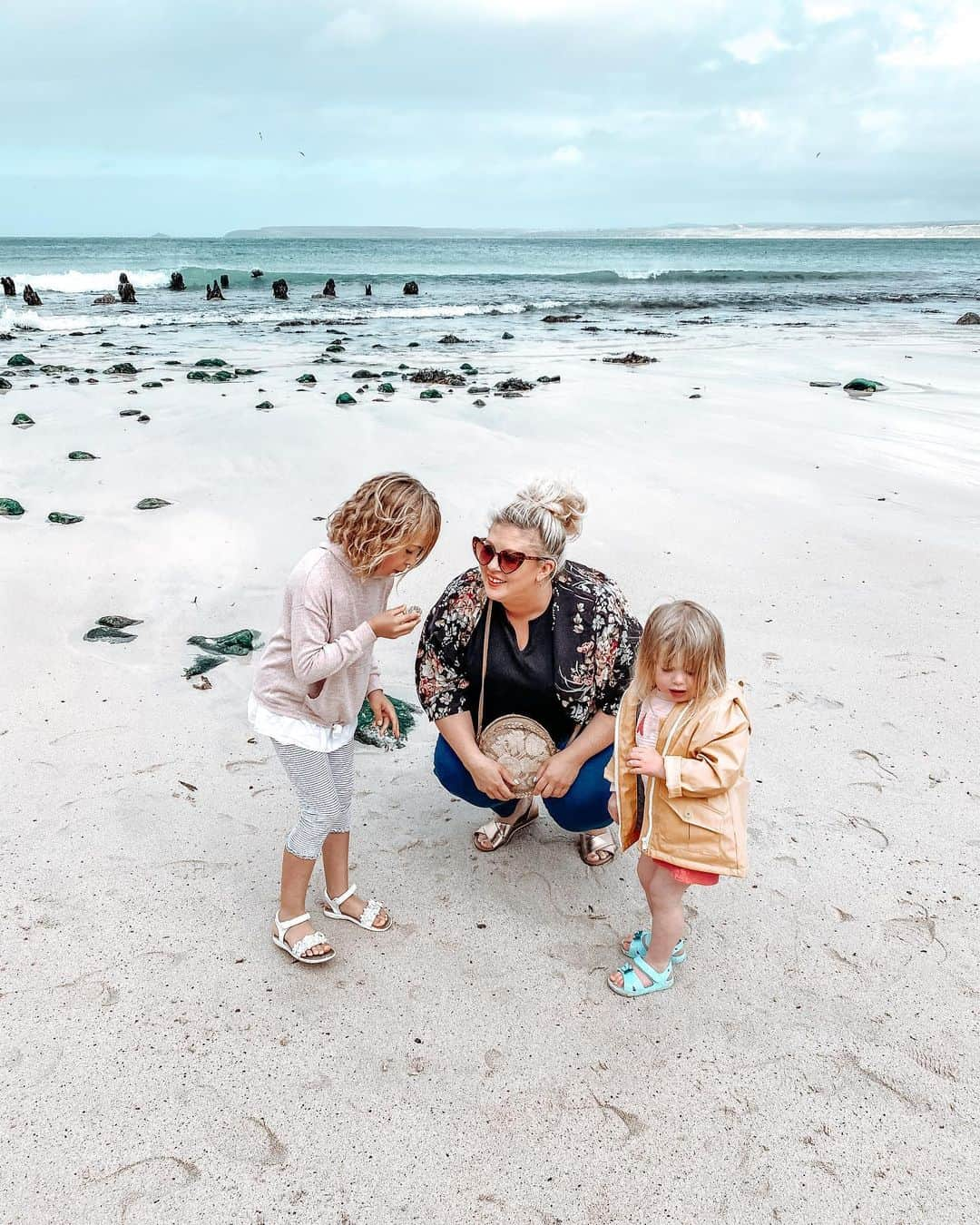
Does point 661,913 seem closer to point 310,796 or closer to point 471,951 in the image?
point 471,951

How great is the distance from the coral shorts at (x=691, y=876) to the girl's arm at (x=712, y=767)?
0.64 feet

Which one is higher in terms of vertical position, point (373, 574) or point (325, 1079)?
point (373, 574)

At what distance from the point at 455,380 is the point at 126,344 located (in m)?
6.85

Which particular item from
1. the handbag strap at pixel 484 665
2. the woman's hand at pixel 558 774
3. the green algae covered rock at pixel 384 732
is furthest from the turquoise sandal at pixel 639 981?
the green algae covered rock at pixel 384 732

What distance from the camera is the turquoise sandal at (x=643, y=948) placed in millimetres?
2508

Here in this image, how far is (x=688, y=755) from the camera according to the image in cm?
223

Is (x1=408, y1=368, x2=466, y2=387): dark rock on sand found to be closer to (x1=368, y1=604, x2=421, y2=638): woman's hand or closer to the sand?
the sand

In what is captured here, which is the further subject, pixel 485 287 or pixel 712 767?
pixel 485 287

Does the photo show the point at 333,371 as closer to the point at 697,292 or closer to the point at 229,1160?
the point at 229,1160

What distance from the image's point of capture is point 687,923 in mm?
2682

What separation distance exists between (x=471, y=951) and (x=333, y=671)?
3.08ft

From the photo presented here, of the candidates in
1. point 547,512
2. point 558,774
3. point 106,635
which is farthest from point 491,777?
point 106,635

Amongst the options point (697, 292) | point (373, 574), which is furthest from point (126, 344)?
point (697, 292)

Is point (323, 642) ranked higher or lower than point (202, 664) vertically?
higher
